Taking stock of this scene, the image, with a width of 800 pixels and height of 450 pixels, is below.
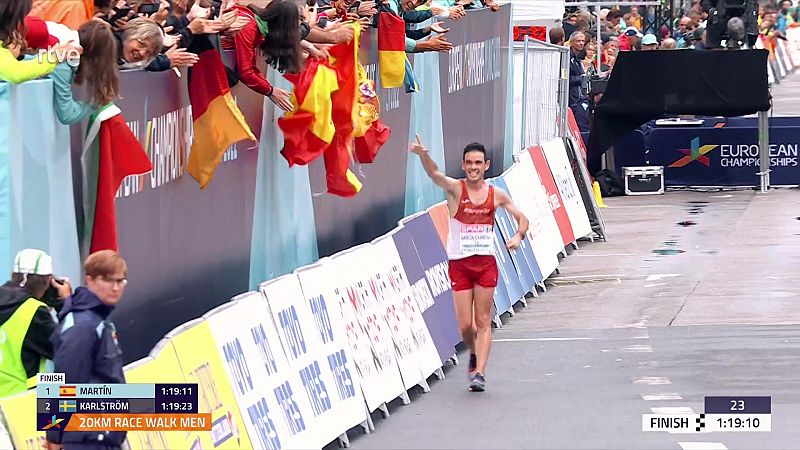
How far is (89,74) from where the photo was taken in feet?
29.3

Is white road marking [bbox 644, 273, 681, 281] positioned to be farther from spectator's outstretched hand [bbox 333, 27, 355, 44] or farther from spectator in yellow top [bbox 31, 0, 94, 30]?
spectator in yellow top [bbox 31, 0, 94, 30]

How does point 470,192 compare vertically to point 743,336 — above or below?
above

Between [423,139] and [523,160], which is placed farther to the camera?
[523,160]

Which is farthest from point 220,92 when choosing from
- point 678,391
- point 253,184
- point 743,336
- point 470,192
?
point 743,336

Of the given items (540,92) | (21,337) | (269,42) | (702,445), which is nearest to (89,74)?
(21,337)

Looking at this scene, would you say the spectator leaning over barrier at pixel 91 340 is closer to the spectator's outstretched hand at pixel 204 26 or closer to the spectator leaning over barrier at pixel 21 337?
the spectator leaning over barrier at pixel 21 337

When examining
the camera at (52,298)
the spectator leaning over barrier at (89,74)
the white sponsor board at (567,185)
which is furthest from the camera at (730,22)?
the camera at (52,298)

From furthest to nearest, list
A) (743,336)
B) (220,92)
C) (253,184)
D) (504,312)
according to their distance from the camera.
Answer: (504,312) < (743,336) < (253,184) < (220,92)

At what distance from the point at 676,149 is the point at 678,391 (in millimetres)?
16524

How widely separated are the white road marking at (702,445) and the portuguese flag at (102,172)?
3.98 m

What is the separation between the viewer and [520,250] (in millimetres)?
18625

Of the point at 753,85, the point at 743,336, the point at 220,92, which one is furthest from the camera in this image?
the point at 753,85

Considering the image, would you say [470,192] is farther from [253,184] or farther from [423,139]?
[423,139]

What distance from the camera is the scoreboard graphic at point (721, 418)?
11.6 metres
